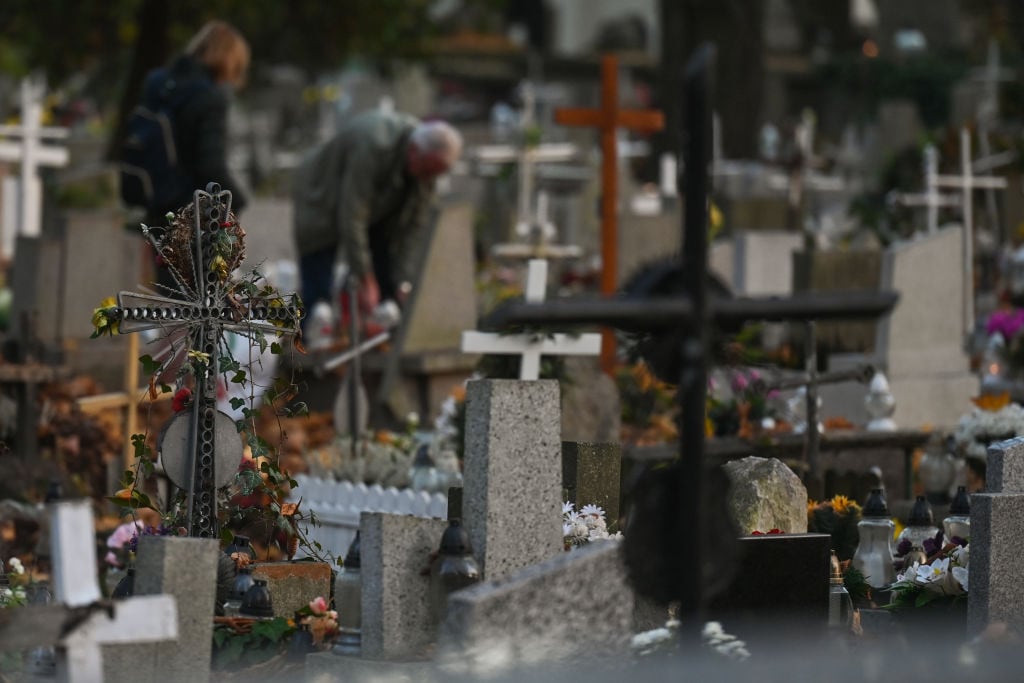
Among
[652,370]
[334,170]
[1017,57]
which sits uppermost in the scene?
[1017,57]

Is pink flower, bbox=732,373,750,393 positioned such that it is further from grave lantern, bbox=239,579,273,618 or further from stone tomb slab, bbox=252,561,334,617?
grave lantern, bbox=239,579,273,618

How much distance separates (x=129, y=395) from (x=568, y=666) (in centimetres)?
531

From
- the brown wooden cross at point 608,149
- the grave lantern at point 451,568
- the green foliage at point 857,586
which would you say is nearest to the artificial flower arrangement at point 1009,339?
the brown wooden cross at point 608,149

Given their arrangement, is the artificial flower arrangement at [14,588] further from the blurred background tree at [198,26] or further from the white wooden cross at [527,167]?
the blurred background tree at [198,26]

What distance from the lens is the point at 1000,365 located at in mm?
11844

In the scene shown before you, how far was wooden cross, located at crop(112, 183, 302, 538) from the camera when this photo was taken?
19.2ft

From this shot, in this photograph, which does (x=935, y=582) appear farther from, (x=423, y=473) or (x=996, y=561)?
(x=423, y=473)

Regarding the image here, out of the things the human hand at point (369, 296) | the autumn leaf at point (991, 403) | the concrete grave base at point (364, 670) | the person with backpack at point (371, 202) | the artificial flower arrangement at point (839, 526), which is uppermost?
the person with backpack at point (371, 202)

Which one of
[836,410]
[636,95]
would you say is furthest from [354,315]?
[636,95]

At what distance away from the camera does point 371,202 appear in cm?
1220

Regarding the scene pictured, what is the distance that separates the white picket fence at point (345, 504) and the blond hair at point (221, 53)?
2896 mm

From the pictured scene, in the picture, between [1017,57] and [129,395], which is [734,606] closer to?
[129,395]

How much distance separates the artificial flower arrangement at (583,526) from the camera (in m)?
5.88

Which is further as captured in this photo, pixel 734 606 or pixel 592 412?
pixel 592 412
